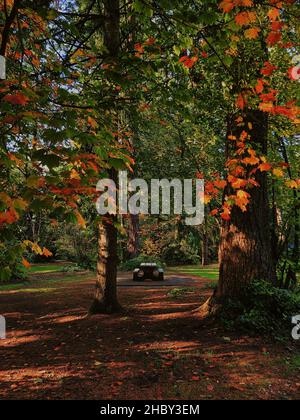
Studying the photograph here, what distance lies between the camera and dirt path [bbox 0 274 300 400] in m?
4.66

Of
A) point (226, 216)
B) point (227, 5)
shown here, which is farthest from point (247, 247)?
point (227, 5)

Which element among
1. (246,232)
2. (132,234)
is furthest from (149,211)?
(246,232)

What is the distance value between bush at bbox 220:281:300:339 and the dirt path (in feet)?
1.16

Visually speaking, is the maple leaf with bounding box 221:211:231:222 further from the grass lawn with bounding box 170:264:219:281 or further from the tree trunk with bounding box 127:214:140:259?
the tree trunk with bounding box 127:214:140:259

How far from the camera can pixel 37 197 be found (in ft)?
10.9

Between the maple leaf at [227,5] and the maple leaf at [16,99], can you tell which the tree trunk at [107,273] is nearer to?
the maple leaf at [16,99]

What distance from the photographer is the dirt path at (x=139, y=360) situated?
4656 millimetres

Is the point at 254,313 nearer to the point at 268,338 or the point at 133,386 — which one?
the point at 268,338

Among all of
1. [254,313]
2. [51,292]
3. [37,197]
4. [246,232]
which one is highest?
[37,197]

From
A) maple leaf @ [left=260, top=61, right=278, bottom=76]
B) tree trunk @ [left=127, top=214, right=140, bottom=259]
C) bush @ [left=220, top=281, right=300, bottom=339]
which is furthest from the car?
maple leaf @ [left=260, top=61, right=278, bottom=76]

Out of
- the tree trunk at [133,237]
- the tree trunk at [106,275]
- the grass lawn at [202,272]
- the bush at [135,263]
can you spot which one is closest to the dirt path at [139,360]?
the tree trunk at [106,275]

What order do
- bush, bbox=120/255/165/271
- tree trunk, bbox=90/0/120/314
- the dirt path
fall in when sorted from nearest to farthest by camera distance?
the dirt path, tree trunk, bbox=90/0/120/314, bush, bbox=120/255/165/271

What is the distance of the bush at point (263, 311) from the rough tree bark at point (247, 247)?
20 cm
